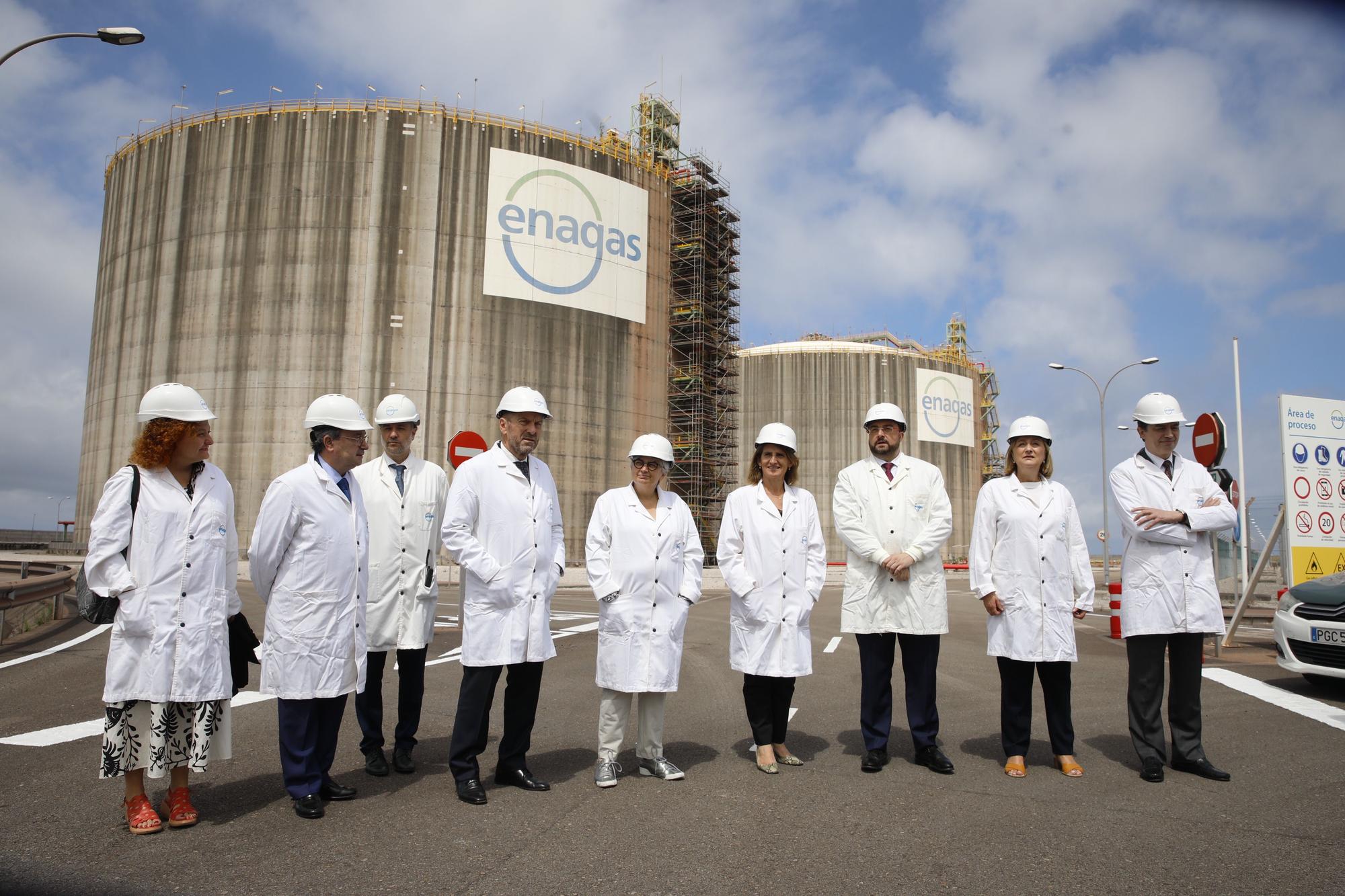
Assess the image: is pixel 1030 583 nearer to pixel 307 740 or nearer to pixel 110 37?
pixel 307 740

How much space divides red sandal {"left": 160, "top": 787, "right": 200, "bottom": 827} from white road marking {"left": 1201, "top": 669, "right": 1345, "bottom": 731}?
24.7 ft

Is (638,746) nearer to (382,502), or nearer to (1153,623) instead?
(382,502)

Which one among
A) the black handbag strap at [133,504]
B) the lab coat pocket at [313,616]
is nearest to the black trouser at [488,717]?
the lab coat pocket at [313,616]

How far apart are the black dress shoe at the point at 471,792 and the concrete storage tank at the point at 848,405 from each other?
50889 mm

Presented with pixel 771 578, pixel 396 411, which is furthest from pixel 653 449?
pixel 396 411

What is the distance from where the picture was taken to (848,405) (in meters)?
56.4

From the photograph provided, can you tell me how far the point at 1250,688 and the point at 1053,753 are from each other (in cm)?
434

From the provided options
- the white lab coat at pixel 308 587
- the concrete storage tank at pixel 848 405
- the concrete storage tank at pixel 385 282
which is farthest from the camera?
the concrete storage tank at pixel 848 405

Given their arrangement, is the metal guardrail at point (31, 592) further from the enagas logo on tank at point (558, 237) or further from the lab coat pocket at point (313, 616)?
the enagas logo on tank at point (558, 237)

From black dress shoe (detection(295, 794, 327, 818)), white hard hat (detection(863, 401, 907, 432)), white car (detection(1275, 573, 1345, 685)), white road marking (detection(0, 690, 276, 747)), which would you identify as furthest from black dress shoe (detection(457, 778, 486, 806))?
white car (detection(1275, 573, 1345, 685))

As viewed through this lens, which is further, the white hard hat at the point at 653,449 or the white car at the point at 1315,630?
the white car at the point at 1315,630

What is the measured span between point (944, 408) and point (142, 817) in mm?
57131

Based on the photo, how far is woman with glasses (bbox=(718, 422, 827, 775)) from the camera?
218 inches

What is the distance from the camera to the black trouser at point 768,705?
5500mm
